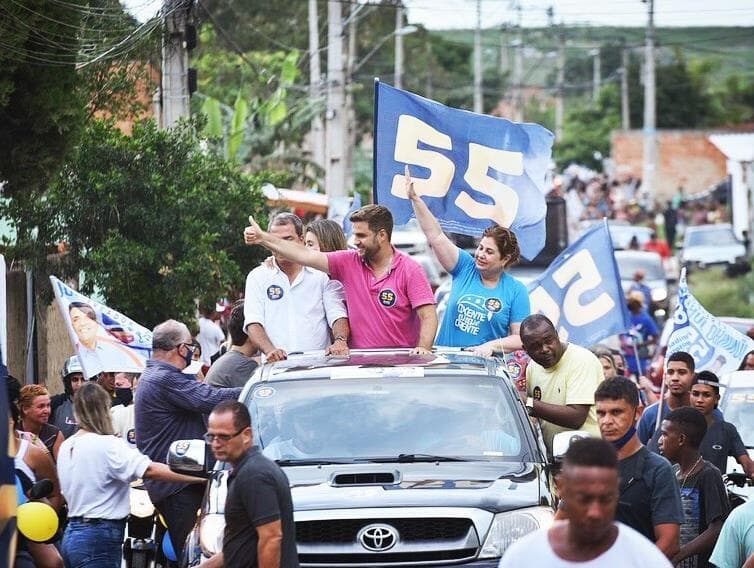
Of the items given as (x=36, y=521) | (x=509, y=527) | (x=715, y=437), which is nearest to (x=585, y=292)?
(x=715, y=437)

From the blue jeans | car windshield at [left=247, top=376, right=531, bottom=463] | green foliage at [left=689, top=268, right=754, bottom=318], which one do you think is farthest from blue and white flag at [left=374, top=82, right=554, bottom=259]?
green foliage at [left=689, top=268, right=754, bottom=318]

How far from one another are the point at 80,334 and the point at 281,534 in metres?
6.20

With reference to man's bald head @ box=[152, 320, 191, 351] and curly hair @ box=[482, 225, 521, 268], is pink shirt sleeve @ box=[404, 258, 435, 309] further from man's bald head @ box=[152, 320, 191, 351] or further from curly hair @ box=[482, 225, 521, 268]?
man's bald head @ box=[152, 320, 191, 351]

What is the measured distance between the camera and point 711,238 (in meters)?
50.9

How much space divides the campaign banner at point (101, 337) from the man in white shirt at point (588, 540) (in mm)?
7743

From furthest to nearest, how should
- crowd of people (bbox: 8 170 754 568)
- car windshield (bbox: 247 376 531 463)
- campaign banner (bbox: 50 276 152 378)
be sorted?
campaign banner (bbox: 50 276 152 378), car windshield (bbox: 247 376 531 463), crowd of people (bbox: 8 170 754 568)

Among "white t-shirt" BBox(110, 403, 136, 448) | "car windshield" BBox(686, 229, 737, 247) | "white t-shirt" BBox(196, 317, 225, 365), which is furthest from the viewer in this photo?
"car windshield" BBox(686, 229, 737, 247)

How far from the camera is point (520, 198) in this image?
559 inches

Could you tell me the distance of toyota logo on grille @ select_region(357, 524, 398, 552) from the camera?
795 centimetres

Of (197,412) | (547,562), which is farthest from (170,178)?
(547,562)

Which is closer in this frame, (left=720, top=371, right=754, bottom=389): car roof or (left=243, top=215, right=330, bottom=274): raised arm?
(left=243, top=215, right=330, bottom=274): raised arm

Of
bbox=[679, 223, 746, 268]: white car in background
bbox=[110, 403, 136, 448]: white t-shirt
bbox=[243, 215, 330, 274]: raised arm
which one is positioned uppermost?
bbox=[243, 215, 330, 274]: raised arm

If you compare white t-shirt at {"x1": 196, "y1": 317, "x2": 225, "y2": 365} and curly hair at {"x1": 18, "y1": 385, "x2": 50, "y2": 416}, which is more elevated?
curly hair at {"x1": 18, "y1": 385, "x2": 50, "y2": 416}

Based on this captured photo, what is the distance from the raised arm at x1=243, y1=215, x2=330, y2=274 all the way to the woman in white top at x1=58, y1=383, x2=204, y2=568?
4.75ft
